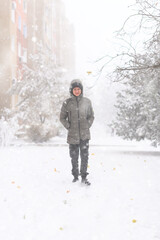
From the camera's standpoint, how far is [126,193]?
5.25 metres

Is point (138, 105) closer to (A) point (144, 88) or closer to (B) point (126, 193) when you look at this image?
(A) point (144, 88)

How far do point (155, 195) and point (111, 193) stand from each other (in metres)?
0.79

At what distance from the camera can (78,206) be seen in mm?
4473

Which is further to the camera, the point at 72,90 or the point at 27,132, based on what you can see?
the point at 27,132

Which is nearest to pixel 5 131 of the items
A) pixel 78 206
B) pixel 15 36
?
pixel 78 206

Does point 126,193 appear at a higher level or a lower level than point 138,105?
lower

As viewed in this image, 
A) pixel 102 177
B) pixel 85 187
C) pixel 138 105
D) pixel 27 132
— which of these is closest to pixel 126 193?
pixel 85 187

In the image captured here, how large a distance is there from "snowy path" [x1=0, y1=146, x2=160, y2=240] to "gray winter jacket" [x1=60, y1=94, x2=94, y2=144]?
101 cm

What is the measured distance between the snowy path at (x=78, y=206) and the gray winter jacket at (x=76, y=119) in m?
1.01

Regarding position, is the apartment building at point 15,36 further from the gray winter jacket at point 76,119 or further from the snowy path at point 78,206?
the gray winter jacket at point 76,119

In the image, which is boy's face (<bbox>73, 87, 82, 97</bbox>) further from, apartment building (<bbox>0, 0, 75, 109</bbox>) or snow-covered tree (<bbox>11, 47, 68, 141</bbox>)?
apartment building (<bbox>0, 0, 75, 109</bbox>)

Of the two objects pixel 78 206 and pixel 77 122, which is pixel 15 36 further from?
pixel 78 206

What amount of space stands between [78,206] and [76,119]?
1983 mm

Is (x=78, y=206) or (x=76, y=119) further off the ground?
(x=76, y=119)
